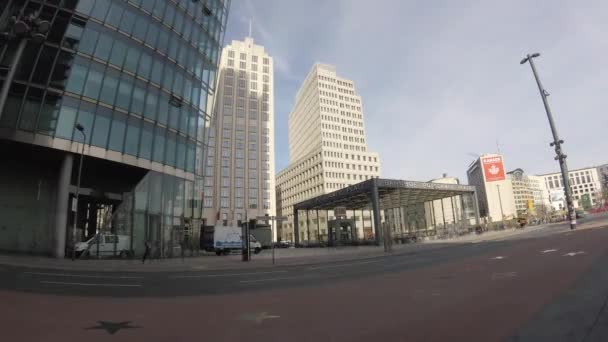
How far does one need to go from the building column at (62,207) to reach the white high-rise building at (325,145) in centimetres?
9401

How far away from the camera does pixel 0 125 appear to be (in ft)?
81.1

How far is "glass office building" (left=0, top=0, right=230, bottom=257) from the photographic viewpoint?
26297 mm

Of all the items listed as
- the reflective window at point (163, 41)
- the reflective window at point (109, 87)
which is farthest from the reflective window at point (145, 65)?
the reflective window at point (109, 87)

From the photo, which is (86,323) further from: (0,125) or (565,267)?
(0,125)

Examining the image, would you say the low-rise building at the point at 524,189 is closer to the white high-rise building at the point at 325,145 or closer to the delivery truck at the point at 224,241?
the white high-rise building at the point at 325,145

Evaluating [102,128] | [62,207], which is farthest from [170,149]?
[62,207]

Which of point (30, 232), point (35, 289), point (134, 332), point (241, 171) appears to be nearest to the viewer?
point (134, 332)

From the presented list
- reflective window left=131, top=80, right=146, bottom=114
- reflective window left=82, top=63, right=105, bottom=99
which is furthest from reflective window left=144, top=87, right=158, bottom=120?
reflective window left=82, top=63, right=105, bottom=99

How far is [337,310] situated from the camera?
726 centimetres

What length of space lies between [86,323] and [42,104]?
2640cm

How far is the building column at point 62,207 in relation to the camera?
25.3m

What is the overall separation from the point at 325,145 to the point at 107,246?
104 metres

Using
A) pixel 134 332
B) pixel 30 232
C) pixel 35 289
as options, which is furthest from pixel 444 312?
pixel 30 232

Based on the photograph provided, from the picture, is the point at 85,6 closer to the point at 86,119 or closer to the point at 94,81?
the point at 94,81
